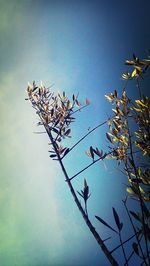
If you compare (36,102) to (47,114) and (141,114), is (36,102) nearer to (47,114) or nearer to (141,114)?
(47,114)

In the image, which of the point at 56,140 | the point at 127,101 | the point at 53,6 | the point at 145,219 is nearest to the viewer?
the point at 145,219

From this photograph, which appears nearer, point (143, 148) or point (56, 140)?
point (143, 148)

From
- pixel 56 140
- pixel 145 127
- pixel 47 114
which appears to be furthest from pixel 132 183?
pixel 47 114

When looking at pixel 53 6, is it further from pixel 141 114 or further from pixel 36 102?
pixel 141 114

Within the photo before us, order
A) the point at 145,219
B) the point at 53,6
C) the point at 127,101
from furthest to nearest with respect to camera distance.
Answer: the point at 53,6 < the point at 127,101 < the point at 145,219

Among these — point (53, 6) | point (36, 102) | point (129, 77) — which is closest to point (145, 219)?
point (129, 77)

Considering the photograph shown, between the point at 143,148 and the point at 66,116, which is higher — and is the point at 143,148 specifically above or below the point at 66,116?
below

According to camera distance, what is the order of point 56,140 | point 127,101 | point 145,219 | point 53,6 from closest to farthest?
point 145,219 → point 127,101 → point 56,140 → point 53,6

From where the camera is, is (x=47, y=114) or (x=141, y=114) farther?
(x=47, y=114)

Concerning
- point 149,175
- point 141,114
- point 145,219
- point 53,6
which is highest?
point 53,6
